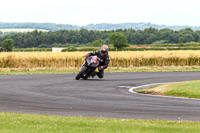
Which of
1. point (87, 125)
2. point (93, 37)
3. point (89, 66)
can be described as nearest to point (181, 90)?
point (89, 66)

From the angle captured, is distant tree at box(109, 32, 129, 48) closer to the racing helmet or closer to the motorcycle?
the motorcycle

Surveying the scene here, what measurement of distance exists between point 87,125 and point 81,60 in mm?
28893

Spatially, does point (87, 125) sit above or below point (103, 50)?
below

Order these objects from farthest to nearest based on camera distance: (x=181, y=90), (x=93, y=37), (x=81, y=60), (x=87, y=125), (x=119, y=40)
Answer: (x=93, y=37), (x=119, y=40), (x=81, y=60), (x=181, y=90), (x=87, y=125)

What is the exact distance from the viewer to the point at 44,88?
2047 cm

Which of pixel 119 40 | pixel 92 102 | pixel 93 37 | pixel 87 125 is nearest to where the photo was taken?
pixel 87 125

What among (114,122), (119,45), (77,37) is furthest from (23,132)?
(77,37)

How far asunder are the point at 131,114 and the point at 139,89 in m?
7.79

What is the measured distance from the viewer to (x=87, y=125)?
10.4 meters

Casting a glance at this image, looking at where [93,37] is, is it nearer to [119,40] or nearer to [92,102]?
[119,40]

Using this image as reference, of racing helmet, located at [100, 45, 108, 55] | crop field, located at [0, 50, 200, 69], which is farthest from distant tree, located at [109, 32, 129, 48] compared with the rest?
racing helmet, located at [100, 45, 108, 55]

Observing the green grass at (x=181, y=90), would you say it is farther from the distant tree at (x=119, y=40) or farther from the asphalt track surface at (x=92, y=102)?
the distant tree at (x=119, y=40)

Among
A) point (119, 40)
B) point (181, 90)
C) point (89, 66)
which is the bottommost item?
point (119, 40)

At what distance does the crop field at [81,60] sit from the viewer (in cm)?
3828
